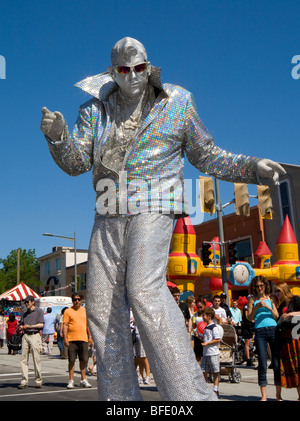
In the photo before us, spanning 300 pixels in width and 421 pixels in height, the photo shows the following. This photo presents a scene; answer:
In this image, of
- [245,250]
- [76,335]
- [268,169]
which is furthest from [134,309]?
[245,250]

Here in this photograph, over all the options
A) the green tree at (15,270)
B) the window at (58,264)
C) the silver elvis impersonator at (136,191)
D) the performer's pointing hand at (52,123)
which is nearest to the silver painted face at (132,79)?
the silver elvis impersonator at (136,191)

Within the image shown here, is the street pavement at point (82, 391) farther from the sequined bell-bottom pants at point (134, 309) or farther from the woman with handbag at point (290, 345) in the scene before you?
the sequined bell-bottom pants at point (134, 309)

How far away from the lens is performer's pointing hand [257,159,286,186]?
8.61 feet

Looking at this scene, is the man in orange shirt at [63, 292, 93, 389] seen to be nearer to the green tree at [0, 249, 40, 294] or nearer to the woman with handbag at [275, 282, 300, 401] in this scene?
the woman with handbag at [275, 282, 300, 401]

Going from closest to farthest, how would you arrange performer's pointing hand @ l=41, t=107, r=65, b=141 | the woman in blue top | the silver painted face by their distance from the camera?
performer's pointing hand @ l=41, t=107, r=65, b=141 → the silver painted face → the woman in blue top

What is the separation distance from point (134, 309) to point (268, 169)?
0.98 meters

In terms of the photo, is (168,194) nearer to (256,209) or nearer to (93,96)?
(93,96)

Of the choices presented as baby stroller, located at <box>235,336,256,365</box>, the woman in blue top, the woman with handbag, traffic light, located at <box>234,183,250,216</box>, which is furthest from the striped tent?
the woman with handbag

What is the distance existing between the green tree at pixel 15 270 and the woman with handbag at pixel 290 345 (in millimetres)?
45609

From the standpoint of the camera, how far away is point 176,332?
234 centimetres

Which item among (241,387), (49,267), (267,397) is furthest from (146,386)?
(49,267)

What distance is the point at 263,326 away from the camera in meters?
6.93

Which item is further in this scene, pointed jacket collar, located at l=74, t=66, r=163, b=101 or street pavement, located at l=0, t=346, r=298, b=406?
street pavement, located at l=0, t=346, r=298, b=406

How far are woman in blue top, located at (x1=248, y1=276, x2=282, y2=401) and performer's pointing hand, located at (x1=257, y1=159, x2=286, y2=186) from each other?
454cm
